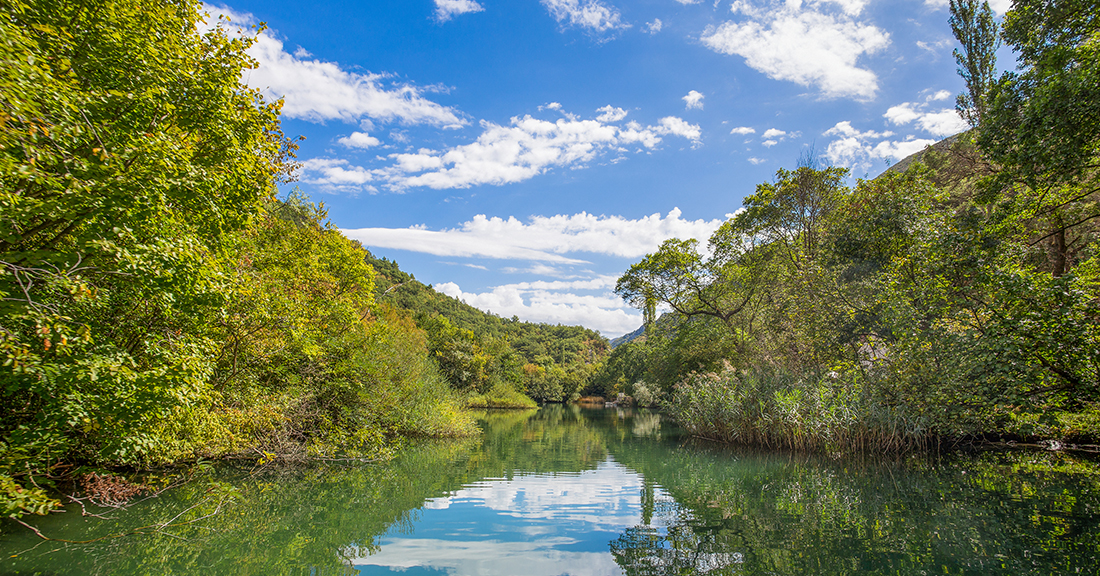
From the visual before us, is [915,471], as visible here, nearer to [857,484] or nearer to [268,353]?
[857,484]

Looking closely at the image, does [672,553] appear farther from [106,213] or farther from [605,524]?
[106,213]

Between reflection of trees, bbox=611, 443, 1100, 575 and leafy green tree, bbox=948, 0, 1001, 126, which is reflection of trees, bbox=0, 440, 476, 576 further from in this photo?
leafy green tree, bbox=948, 0, 1001, 126

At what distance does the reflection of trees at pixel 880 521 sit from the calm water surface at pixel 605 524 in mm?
39

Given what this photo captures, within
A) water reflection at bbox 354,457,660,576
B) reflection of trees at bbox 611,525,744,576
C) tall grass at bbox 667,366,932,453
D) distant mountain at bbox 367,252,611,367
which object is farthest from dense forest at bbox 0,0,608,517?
distant mountain at bbox 367,252,611,367

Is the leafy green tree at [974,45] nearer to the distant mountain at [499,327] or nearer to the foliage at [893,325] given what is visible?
the foliage at [893,325]

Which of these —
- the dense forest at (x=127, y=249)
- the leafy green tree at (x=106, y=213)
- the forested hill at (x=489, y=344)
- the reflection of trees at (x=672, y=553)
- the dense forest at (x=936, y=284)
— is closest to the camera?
the leafy green tree at (x=106, y=213)

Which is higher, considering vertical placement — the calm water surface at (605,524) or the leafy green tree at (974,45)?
the leafy green tree at (974,45)

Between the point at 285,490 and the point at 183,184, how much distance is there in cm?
766

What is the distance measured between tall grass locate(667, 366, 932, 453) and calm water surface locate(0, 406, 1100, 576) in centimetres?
129

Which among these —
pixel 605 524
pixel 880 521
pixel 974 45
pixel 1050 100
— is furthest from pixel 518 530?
pixel 974 45

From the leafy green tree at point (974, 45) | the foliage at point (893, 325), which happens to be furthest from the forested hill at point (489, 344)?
the leafy green tree at point (974, 45)

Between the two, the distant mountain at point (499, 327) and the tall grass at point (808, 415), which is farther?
the distant mountain at point (499, 327)

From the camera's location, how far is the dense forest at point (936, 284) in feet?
28.5

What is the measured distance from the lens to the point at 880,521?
25.9 feet
